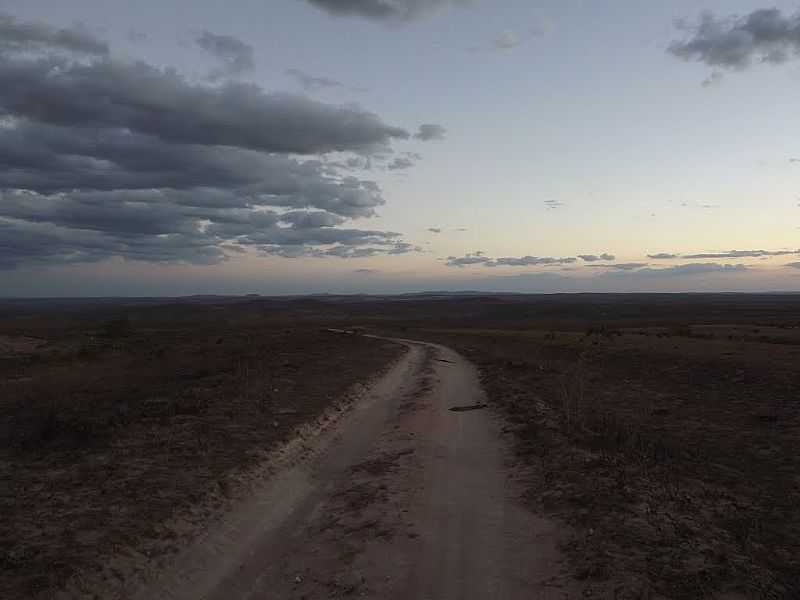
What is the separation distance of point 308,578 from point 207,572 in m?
1.40

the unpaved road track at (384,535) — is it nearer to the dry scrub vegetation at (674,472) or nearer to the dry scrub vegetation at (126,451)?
the dry scrub vegetation at (674,472)

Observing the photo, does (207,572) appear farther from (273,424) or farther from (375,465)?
(273,424)

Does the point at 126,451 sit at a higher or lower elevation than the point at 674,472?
higher

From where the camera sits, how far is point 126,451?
40.3 feet

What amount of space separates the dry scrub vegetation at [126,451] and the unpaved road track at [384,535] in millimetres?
941

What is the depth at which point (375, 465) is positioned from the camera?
1211 cm

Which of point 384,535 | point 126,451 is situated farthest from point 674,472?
point 126,451

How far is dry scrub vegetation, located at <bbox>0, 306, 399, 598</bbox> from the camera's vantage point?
7762 mm

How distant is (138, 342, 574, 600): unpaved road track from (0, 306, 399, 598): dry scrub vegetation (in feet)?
3.09

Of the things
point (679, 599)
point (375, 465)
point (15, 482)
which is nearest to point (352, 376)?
point (375, 465)

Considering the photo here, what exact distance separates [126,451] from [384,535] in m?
7.06

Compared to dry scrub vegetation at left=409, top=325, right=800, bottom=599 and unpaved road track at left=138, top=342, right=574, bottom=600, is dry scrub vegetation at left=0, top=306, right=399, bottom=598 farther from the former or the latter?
dry scrub vegetation at left=409, top=325, right=800, bottom=599

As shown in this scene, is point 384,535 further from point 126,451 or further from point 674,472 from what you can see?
point 126,451

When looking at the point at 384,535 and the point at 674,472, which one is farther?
the point at 674,472
